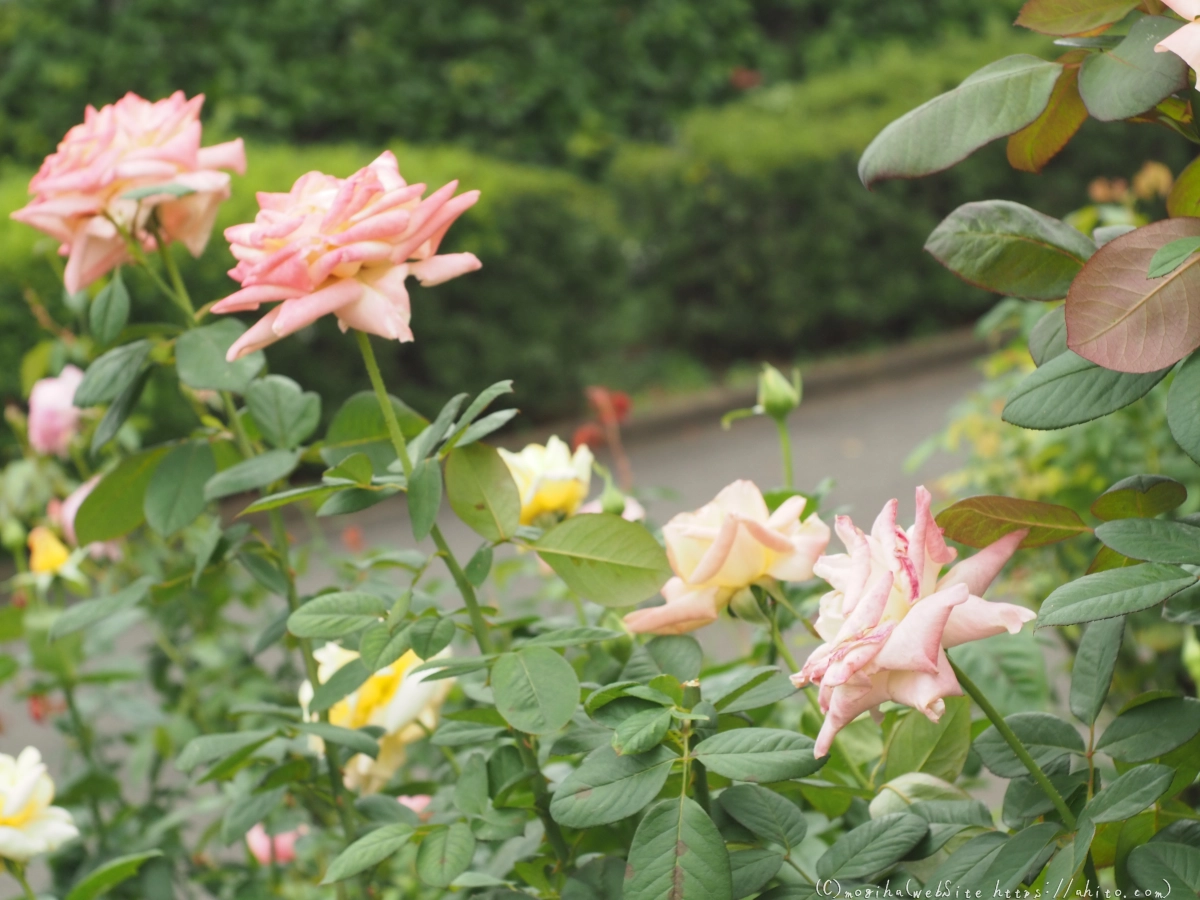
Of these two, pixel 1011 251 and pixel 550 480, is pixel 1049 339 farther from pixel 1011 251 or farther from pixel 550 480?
pixel 550 480

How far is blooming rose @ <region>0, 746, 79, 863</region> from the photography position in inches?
37.2

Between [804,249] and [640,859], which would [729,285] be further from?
[640,859]

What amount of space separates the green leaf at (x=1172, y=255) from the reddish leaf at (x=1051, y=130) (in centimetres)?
17

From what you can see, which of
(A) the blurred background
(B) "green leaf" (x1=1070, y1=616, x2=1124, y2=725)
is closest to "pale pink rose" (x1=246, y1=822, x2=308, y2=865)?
(B) "green leaf" (x1=1070, y1=616, x2=1124, y2=725)

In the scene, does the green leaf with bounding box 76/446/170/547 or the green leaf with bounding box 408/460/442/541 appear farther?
the green leaf with bounding box 76/446/170/547

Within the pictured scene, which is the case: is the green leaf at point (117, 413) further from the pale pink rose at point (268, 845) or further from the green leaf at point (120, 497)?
the pale pink rose at point (268, 845)

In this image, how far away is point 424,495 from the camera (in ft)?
2.55

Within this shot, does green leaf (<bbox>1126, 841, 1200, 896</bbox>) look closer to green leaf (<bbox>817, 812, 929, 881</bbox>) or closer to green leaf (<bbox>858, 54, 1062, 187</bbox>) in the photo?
green leaf (<bbox>817, 812, 929, 881</bbox>)

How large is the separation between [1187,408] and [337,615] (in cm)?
53

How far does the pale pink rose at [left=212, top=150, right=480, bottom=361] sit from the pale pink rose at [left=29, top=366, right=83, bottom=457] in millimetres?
1110

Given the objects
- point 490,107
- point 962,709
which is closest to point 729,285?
point 490,107

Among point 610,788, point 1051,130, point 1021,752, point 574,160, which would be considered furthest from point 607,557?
point 574,160

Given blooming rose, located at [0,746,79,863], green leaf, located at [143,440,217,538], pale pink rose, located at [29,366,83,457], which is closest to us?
blooming rose, located at [0,746,79,863]

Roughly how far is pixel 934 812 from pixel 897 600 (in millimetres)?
156
